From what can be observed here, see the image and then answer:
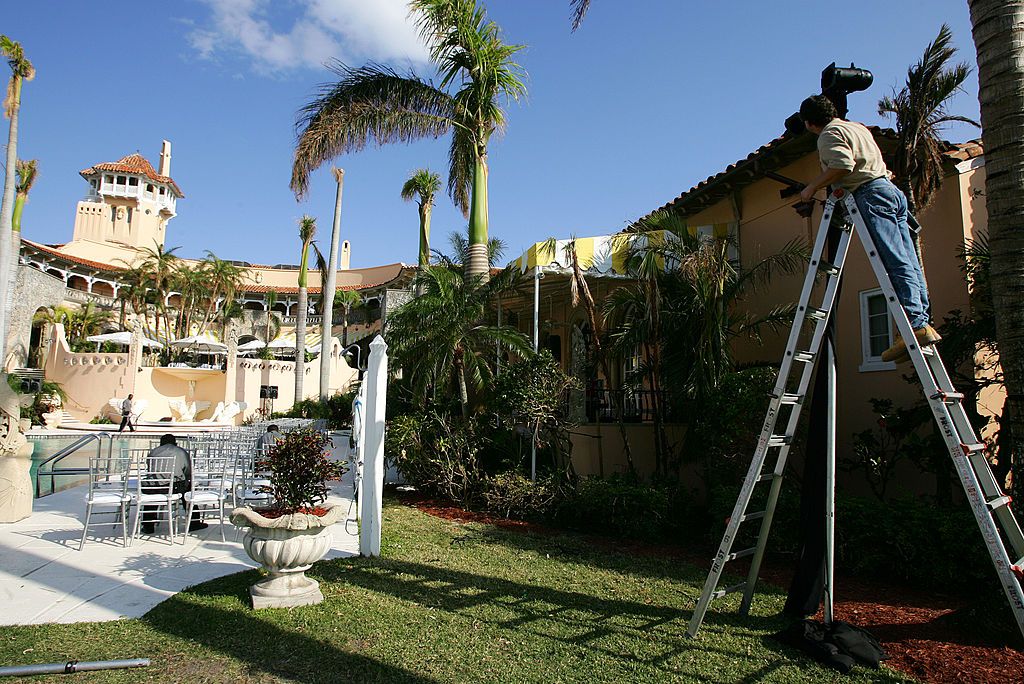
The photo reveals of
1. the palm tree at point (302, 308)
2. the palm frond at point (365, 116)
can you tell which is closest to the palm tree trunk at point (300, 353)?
the palm tree at point (302, 308)

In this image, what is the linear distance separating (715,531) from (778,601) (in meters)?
2.18

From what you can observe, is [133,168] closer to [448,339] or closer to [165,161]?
[165,161]

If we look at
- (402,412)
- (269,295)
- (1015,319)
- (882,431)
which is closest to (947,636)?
(1015,319)

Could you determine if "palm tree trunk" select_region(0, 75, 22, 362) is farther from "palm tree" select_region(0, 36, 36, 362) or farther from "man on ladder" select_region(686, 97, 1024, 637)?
"man on ladder" select_region(686, 97, 1024, 637)

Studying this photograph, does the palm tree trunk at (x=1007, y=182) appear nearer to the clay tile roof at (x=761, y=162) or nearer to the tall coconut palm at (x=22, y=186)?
the clay tile roof at (x=761, y=162)

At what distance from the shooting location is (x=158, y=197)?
185ft

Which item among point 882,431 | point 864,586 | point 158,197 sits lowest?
point 864,586

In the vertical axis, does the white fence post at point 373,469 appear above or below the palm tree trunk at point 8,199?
below

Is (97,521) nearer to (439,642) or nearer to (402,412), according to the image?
(402,412)

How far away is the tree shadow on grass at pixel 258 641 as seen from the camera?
4008mm

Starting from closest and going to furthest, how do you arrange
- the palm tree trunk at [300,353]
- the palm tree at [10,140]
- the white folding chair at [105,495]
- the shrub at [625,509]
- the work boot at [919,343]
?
the work boot at [919,343] → the white folding chair at [105,495] → the shrub at [625,509] → the palm tree at [10,140] → the palm tree trunk at [300,353]

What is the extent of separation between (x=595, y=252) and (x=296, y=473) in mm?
7063

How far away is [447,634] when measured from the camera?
4.75m

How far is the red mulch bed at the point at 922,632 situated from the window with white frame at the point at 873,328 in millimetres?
4448
